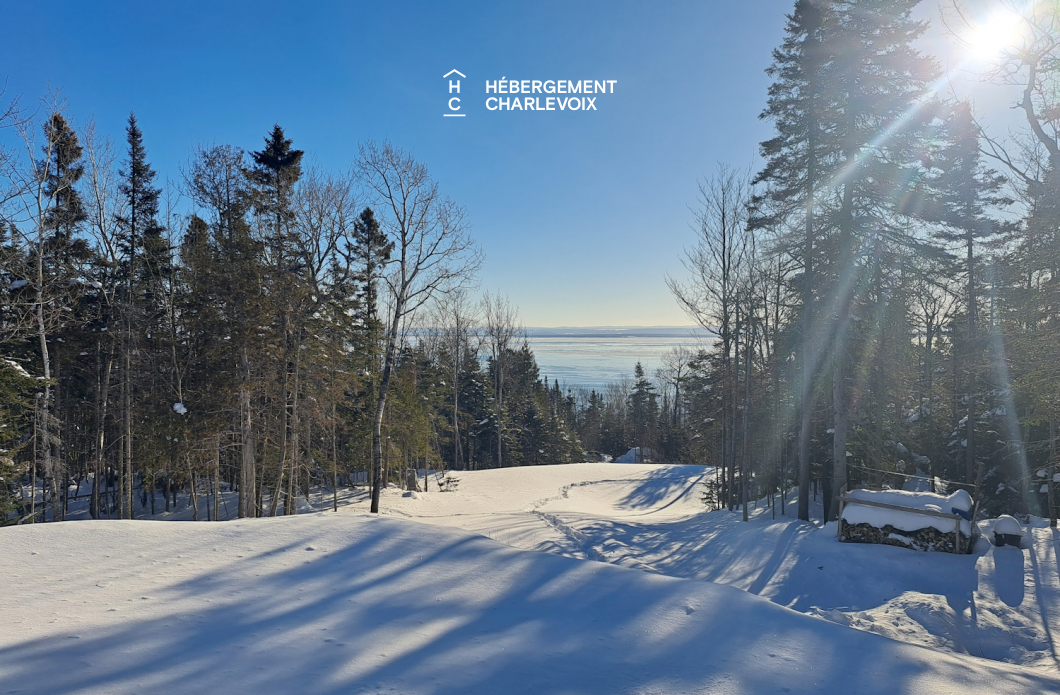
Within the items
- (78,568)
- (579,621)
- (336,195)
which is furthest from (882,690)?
(336,195)

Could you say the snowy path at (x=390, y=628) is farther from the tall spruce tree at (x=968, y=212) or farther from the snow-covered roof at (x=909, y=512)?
the tall spruce tree at (x=968, y=212)

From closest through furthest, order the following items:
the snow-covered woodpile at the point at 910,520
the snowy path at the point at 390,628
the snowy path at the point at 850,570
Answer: the snowy path at the point at 390,628 < the snowy path at the point at 850,570 < the snow-covered woodpile at the point at 910,520

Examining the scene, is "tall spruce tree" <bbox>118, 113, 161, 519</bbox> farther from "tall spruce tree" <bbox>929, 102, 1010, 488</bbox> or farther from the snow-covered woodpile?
"tall spruce tree" <bbox>929, 102, 1010, 488</bbox>

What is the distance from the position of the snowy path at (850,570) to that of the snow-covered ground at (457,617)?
4cm

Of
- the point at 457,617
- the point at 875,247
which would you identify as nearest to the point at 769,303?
the point at 875,247

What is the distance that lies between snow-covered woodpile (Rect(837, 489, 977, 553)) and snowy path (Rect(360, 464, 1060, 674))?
32 centimetres

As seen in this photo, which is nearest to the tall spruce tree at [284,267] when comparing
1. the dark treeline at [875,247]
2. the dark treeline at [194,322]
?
the dark treeline at [194,322]

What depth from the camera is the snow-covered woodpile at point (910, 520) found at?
28.7 ft

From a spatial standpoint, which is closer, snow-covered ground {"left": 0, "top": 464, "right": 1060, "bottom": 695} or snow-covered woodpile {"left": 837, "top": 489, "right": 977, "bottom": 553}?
snow-covered ground {"left": 0, "top": 464, "right": 1060, "bottom": 695}

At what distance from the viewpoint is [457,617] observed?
16.1 feet

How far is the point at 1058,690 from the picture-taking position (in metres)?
4.56

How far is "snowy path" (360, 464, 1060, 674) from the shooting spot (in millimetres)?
6559

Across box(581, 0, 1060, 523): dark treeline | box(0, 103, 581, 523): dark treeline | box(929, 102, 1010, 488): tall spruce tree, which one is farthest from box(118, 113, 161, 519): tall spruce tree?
box(929, 102, 1010, 488): tall spruce tree

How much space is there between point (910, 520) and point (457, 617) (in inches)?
336
